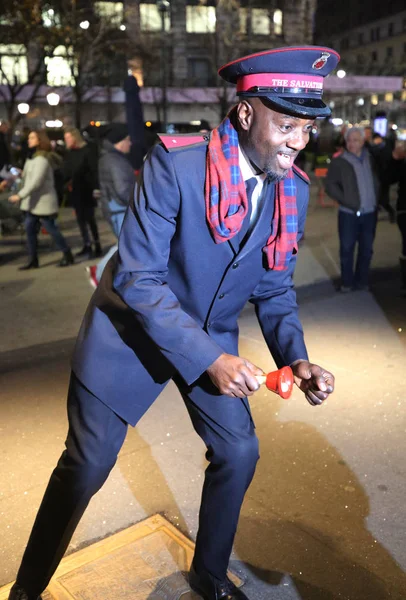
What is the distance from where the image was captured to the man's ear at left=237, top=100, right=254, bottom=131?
2.30 metres

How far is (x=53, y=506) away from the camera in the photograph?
2.48 meters

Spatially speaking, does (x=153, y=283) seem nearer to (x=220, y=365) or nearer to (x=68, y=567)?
(x=220, y=365)

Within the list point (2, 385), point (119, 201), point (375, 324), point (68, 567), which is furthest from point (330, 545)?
point (119, 201)

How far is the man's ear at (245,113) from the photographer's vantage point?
2305mm

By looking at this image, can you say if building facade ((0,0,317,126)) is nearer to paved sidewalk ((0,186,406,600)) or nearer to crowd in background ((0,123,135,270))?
crowd in background ((0,123,135,270))

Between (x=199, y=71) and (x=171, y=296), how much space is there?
48.0m

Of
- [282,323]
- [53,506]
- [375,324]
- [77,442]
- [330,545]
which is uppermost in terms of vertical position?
[282,323]

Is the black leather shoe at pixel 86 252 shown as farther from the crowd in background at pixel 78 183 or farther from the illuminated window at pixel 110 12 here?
the illuminated window at pixel 110 12

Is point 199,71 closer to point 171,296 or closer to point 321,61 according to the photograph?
point 321,61

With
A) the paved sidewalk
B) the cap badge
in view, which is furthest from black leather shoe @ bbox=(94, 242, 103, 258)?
the cap badge

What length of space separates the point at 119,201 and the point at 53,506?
5847mm

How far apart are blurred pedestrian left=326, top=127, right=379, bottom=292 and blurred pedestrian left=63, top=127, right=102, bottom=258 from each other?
365 cm

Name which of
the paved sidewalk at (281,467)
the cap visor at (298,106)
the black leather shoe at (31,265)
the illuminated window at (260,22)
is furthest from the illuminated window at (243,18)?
the cap visor at (298,106)

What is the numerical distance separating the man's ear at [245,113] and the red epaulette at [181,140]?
160mm
